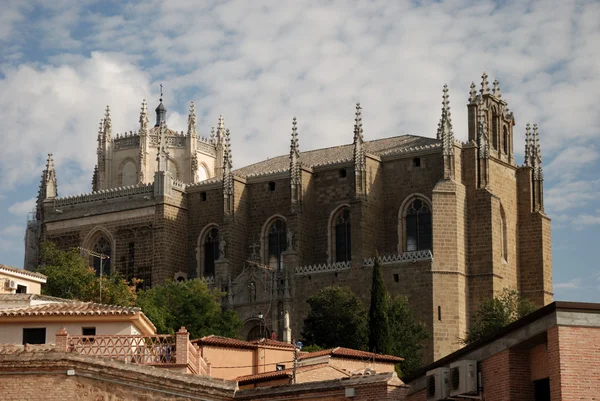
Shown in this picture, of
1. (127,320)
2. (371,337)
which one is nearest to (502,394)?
(127,320)

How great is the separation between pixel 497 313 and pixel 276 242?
16.7 m

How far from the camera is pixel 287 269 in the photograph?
73250 millimetres

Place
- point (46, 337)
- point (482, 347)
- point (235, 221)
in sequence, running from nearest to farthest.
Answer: point (482, 347) < point (46, 337) < point (235, 221)

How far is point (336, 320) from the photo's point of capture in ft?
215

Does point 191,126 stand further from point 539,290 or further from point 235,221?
point 539,290

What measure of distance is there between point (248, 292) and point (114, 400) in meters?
45.4

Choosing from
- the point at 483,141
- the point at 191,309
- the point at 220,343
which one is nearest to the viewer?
the point at 220,343

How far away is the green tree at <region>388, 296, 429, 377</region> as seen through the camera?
6144 cm

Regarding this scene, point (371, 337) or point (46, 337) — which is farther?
point (371, 337)

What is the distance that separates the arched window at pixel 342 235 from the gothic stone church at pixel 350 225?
2.8 inches

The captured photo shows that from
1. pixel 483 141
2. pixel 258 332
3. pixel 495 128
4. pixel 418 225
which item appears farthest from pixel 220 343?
pixel 495 128

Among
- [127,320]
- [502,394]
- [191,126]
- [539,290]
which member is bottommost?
[502,394]

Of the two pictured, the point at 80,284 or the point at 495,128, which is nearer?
the point at 80,284

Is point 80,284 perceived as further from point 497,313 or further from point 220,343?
point 220,343
